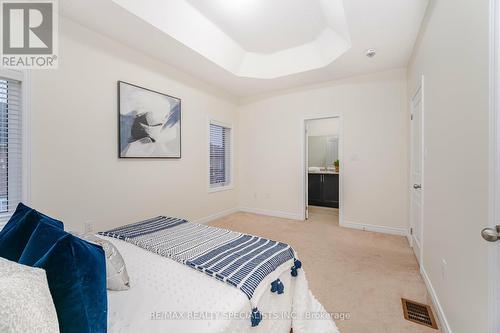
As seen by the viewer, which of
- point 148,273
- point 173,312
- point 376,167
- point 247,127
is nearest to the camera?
point 173,312

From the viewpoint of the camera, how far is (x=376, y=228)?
368 centimetres

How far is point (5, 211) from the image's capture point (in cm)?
200

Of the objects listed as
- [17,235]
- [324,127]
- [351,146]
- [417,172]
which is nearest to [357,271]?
[417,172]

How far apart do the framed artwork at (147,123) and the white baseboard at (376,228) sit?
3204 millimetres

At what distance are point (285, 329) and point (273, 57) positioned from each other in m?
3.74

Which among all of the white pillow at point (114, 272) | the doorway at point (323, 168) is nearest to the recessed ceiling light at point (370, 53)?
the doorway at point (323, 168)

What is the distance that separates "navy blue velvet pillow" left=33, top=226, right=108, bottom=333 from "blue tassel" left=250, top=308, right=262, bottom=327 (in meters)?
0.64

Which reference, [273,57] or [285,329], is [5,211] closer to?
[285,329]

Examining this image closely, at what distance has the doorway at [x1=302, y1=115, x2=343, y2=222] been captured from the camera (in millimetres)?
5328

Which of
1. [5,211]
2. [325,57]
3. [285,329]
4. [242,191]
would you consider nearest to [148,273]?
[285,329]

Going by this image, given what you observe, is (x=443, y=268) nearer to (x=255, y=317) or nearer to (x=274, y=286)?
(x=274, y=286)

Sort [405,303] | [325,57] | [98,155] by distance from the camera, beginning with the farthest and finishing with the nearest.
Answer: [325,57] < [98,155] < [405,303]

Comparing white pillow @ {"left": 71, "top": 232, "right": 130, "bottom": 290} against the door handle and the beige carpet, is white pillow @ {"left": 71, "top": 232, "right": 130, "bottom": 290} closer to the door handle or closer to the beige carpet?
the beige carpet

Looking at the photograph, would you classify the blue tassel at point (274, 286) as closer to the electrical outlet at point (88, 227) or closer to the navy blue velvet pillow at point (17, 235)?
the navy blue velvet pillow at point (17, 235)
